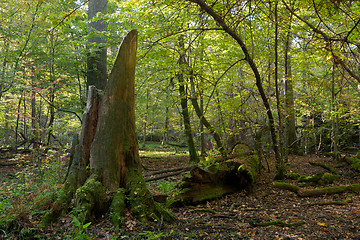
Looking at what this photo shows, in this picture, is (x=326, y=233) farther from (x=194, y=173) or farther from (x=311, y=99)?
(x=311, y=99)

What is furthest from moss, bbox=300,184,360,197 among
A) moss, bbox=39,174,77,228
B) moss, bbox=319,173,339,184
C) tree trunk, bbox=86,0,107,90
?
tree trunk, bbox=86,0,107,90

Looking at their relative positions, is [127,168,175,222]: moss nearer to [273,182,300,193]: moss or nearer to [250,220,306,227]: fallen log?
[250,220,306,227]: fallen log

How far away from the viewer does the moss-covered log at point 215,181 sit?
17.2 feet

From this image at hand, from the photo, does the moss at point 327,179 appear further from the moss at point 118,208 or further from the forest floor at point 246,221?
the moss at point 118,208

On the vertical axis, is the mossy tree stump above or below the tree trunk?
below

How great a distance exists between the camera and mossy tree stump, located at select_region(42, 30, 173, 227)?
3562 mm

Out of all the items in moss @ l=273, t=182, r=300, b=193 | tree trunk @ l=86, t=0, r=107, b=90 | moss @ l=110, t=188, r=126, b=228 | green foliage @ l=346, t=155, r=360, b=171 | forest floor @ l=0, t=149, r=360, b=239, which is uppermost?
tree trunk @ l=86, t=0, r=107, b=90

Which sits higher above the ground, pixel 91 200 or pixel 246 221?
pixel 91 200

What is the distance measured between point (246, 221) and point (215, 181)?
69.4 inches

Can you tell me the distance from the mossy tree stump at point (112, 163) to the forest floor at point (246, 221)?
0.23 m

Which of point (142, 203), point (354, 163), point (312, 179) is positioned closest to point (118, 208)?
point (142, 203)

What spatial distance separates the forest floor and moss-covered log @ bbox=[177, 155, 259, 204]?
0.62 feet

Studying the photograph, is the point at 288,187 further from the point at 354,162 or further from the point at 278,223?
the point at 354,162

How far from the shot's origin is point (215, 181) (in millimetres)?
5797
